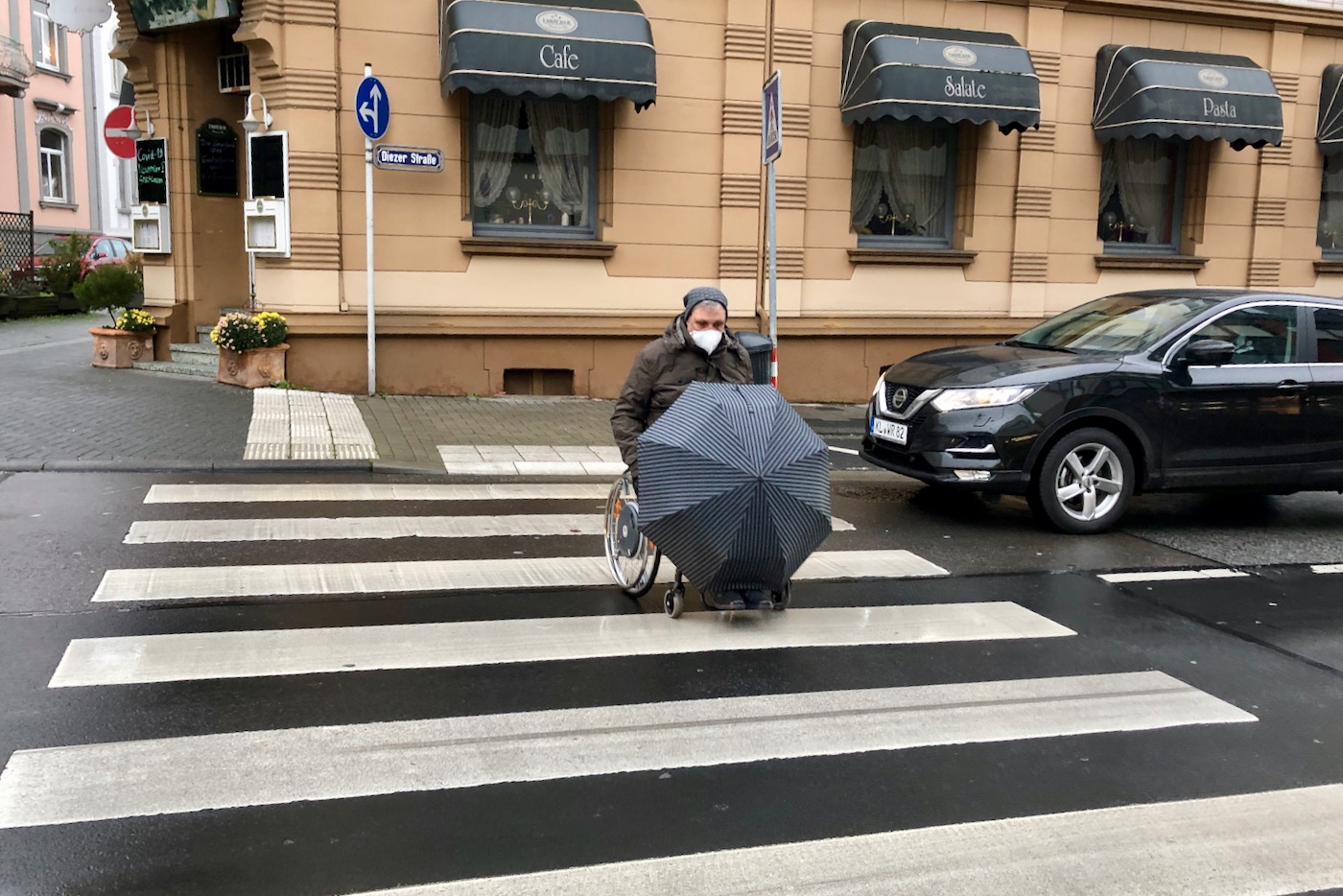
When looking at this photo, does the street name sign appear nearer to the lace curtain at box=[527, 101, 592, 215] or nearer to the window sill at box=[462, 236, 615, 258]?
the window sill at box=[462, 236, 615, 258]

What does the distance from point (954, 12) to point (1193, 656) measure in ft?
37.1

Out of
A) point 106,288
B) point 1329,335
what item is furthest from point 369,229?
point 1329,335

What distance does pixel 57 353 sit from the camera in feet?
53.5

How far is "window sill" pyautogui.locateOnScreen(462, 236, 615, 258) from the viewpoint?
13.1 m

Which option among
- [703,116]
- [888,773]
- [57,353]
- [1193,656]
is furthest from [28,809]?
[57,353]

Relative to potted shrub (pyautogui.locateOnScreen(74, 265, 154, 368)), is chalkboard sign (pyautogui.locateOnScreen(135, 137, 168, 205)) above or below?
above

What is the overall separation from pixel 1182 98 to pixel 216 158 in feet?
40.1

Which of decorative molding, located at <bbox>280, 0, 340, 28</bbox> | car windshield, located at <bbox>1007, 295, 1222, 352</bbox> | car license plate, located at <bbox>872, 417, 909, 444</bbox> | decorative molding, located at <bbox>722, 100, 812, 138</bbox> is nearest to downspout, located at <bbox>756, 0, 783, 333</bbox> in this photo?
decorative molding, located at <bbox>722, 100, 812, 138</bbox>

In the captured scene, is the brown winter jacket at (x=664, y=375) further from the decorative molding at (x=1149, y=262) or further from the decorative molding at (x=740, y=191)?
the decorative molding at (x=1149, y=262)

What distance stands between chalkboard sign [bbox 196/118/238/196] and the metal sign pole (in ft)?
9.66

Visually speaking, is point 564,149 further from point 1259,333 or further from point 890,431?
point 1259,333

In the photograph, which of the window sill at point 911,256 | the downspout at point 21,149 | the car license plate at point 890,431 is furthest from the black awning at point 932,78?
the downspout at point 21,149

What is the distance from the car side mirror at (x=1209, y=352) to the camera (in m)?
7.87

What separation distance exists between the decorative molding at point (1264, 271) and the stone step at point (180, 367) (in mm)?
14077
